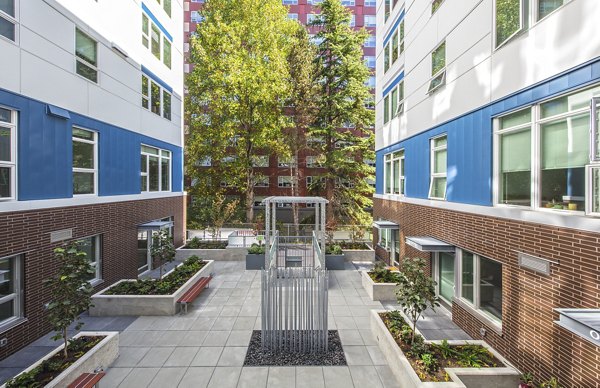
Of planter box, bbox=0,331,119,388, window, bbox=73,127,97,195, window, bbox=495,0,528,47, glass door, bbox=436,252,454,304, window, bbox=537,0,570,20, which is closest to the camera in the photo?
planter box, bbox=0,331,119,388

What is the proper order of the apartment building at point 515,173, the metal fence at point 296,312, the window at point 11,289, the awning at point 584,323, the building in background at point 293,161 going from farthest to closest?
the building in background at point 293,161, the metal fence at point 296,312, the window at point 11,289, the apartment building at point 515,173, the awning at point 584,323

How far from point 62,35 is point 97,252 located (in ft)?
22.8

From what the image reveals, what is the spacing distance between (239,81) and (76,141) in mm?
15125

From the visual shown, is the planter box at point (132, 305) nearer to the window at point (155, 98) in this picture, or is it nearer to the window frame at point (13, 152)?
the window frame at point (13, 152)

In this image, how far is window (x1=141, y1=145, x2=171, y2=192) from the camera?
536 inches

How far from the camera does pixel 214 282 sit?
1280 centimetres

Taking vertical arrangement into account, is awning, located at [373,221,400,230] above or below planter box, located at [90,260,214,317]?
above

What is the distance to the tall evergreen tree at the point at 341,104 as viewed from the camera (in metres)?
24.1

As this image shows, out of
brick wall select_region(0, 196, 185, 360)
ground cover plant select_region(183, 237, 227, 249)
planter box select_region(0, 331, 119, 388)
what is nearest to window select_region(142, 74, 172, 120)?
brick wall select_region(0, 196, 185, 360)

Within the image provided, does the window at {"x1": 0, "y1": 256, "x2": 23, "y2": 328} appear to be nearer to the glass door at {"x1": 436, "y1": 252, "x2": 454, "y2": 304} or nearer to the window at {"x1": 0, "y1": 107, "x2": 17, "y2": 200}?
the window at {"x1": 0, "y1": 107, "x2": 17, "y2": 200}

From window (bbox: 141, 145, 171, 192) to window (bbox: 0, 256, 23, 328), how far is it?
644cm

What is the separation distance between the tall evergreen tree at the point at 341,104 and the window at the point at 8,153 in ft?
62.6

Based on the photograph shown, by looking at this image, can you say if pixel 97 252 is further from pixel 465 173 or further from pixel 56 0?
pixel 465 173

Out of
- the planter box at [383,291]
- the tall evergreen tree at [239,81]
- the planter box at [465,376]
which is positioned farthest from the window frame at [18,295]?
the tall evergreen tree at [239,81]
